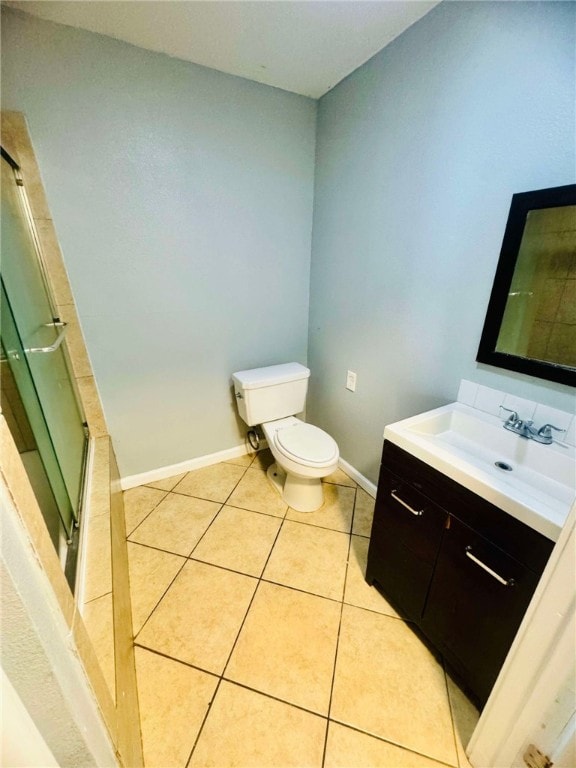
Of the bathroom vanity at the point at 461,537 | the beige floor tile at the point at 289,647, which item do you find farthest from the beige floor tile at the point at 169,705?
the bathroom vanity at the point at 461,537

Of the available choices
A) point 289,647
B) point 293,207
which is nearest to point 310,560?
point 289,647

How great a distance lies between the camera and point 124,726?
2.58 feet

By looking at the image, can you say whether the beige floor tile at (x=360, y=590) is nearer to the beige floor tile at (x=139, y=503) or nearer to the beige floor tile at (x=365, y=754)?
the beige floor tile at (x=365, y=754)

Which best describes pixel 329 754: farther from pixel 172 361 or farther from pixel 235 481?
pixel 172 361

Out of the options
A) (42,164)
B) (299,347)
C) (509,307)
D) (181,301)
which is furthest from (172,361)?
(509,307)

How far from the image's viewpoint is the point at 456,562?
3.11 ft

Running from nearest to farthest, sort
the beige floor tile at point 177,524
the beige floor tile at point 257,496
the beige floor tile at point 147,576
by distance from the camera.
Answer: the beige floor tile at point 147,576, the beige floor tile at point 177,524, the beige floor tile at point 257,496

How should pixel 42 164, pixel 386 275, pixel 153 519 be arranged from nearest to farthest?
pixel 42 164
pixel 386 275
pixel 153 519

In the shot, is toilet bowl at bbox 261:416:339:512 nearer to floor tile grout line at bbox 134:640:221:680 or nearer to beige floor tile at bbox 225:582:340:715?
beige floor tile at bbox 225:582:340:715

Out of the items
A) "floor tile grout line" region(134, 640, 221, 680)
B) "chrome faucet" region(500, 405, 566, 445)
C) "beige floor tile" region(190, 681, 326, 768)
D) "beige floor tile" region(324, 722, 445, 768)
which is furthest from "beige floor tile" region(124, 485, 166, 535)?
"chrome faucet" region(500, 405, 566, 445)

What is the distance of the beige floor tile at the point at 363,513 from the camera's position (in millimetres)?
1666

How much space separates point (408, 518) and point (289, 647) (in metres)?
0.68

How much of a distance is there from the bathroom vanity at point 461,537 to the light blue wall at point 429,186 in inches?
10.5

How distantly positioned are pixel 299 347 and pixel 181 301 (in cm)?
86
